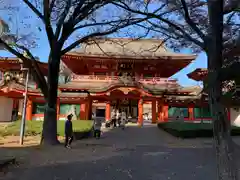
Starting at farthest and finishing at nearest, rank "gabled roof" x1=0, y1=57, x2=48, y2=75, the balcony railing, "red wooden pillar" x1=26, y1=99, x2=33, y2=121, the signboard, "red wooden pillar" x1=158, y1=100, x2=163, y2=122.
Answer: "gabled roof" x1=0, y1=57, x2=48, y2=75 < the balcony railing < "red wooden pillar" x1=158, y1=100, x2=163, y2=122 < "red wooden pillar" x1=26, y1=99, x2=33, y2=121 < the signboard

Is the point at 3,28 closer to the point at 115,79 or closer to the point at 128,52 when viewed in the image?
the point at 115,79

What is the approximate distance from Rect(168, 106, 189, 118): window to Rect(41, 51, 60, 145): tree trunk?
1753cm

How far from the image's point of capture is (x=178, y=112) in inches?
1121

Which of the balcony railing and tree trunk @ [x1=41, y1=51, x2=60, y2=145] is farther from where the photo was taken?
the balcony railing

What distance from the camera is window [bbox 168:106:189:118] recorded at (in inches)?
1120

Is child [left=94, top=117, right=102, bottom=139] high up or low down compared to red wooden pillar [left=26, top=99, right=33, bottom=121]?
down

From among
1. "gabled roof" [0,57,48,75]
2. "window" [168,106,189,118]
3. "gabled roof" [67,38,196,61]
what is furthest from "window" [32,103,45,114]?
"window" [168,106,189,118]

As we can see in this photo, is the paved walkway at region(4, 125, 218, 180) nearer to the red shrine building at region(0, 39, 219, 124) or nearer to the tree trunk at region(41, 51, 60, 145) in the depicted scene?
the tree trunk at region(41, 51, 60, 145)

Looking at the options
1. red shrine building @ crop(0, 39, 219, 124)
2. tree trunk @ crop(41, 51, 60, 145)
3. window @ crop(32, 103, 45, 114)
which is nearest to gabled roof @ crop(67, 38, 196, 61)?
red shrine building @ crop(0, 39, 219, 124)

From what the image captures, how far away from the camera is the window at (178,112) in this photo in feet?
93.3

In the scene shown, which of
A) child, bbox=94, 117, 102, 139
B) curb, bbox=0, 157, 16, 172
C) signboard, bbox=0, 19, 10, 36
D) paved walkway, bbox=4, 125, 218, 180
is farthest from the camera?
child, bbox=94, 117, 102, 139

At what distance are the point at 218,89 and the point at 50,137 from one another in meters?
9.06

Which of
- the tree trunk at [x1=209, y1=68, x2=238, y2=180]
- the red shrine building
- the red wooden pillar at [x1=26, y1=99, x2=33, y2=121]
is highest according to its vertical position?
the red shrine building

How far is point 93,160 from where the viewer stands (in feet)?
31.1
